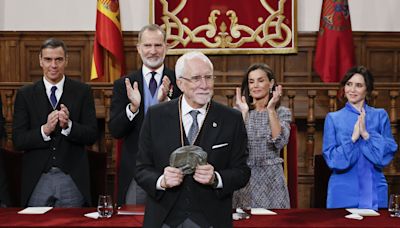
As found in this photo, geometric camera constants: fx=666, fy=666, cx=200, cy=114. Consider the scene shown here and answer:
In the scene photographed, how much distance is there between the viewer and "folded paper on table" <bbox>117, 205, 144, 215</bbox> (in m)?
3.56

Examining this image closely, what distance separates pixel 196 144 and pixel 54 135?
1.70 meters

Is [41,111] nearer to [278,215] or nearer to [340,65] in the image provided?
[278,215]

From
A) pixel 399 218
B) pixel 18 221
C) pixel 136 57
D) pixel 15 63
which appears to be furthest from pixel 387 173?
pixel 15 63

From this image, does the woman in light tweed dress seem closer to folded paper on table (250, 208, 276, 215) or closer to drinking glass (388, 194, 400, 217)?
folded paper on table (250, 208, 276, 215)

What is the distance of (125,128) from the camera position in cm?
396

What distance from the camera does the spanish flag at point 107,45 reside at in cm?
691

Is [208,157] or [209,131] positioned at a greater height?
[209,131]

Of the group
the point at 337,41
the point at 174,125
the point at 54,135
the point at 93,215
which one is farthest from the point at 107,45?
the point at 174,125

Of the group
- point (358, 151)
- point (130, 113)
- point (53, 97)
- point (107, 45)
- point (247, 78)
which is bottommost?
point (358, 151)

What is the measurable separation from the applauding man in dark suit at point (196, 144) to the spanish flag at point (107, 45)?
4.13 m

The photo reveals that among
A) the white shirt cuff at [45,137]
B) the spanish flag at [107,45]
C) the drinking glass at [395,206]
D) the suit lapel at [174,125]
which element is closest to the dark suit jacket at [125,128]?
the white shirt cuff at [45,137]

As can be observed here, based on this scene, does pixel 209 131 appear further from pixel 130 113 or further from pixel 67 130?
pixel 67 130

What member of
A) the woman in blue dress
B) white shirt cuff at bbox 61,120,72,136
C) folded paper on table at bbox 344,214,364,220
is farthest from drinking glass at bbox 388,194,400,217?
white shirt cuff at bbox 61,120,72,136

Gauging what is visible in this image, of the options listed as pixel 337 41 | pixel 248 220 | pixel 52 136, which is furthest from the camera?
pixel 337 41
